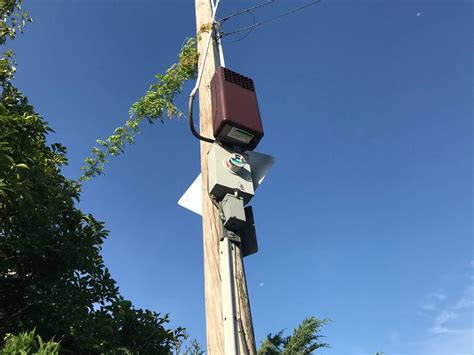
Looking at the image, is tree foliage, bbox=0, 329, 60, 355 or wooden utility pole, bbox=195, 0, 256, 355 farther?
tree foliage, bbox=0, 329, 60, 355

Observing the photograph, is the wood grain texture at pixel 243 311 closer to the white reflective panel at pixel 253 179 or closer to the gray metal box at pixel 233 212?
the gray metal box at pixel 233 212

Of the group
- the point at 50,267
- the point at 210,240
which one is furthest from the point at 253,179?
the point at 50,267

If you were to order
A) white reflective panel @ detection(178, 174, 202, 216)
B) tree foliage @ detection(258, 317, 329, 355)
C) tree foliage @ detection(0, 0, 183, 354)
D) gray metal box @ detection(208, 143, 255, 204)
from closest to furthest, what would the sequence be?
1. gray metal box @ detection(208, 143, 255, 204)
2. white reflective panel @ detection(178, 174, 202, 216)
3. tree foliage @ detection(0, 0, 183, 354)
4. tree foliage @ detection(258, 317, 329, 355)

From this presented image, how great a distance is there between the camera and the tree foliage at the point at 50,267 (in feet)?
16.0

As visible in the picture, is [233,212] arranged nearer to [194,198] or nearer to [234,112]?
[194,198]

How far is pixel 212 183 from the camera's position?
3143 millimetres

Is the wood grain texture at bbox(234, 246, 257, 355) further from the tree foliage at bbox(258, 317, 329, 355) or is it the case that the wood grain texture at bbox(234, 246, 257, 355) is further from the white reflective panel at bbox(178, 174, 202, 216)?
the tree foliage at bbox(258, 317, 329, 355)

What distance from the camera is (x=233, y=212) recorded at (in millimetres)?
2973

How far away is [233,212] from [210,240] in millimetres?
264

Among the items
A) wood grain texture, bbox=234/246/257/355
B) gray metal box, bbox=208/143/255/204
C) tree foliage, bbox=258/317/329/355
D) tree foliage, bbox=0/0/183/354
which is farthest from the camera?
tree foliage, bbox=258/317/329/355

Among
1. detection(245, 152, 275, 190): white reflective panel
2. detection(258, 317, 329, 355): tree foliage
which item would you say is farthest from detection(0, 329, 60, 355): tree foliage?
detection(258, 317, 329, 355): tree foliage

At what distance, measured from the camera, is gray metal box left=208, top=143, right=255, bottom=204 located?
3125 mm

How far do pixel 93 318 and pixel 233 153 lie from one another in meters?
3.46

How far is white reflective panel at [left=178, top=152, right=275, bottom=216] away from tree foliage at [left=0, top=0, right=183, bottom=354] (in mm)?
1909
